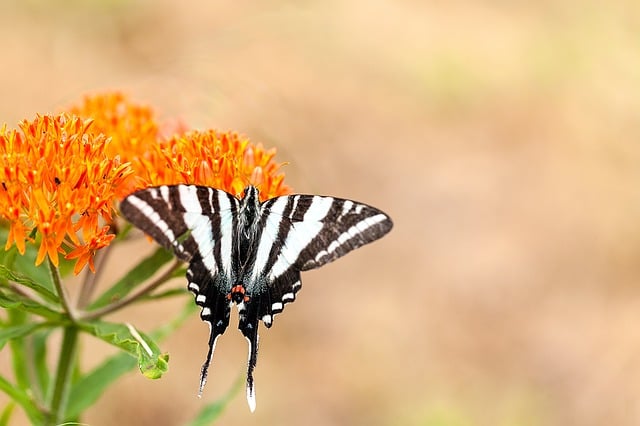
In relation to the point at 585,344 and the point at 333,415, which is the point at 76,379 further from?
the point at 585,344

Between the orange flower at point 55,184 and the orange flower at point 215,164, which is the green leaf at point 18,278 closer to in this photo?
the orange flower at point 55,184

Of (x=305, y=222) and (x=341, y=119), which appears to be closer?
(x=305, y=222)

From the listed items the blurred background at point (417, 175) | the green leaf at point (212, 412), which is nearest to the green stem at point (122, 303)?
the green leaf at point (212, 412)

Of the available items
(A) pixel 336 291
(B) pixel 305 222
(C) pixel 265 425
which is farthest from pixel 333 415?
(B) pixel 305 222

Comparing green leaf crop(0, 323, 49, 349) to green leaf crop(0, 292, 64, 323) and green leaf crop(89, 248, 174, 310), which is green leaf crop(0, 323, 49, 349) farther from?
green leaf crop(89, 248, 174, 310)

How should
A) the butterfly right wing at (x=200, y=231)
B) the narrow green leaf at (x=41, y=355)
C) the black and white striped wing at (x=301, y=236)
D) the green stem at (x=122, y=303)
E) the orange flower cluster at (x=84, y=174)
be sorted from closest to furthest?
the butterfly right wing at (x=200, y=231)
the orange flower cluster at (x=84, y=174)
the black and white striped wing at (x=301, y=236)
the green stem at (x=122, y=303)
the narrow green leaf at (x=41, y=355)

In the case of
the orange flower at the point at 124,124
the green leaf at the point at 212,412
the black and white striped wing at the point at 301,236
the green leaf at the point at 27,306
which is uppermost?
the orange flower at the point at 124,124

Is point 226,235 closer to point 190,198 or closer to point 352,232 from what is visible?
point 190,198
